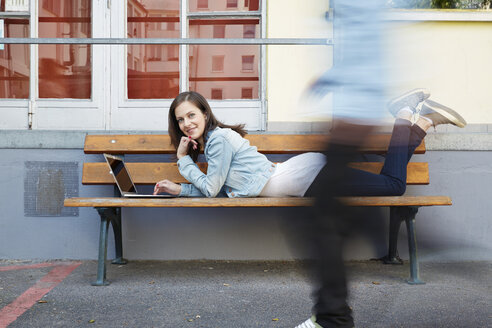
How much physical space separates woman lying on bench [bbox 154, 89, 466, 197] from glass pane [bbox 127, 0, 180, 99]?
1315mm

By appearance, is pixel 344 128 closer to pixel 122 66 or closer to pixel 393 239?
pixel 393 239

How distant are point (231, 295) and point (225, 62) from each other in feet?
7.99

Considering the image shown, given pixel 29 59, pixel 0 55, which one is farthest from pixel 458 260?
pixel 0 55

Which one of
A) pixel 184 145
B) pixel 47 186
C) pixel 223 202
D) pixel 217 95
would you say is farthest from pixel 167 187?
pixel 217 95

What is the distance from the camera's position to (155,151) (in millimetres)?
3922

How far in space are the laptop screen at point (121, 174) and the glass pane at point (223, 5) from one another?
1831 mm

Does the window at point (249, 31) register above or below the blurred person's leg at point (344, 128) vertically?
above

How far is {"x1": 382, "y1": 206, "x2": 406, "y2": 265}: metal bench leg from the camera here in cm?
388

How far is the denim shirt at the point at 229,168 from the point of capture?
3312 millimetres

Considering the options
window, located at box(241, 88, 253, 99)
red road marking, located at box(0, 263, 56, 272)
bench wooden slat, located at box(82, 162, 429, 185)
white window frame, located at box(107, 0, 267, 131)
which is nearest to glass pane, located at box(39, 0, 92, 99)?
white window frame, located at box(107, 0, 267, 131)

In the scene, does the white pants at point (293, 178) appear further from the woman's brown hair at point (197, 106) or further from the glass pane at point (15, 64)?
the glass pane at point (15, 64)

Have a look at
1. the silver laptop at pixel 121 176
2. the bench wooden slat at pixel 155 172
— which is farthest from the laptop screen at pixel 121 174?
the bench wooden slat at pixel 155 172

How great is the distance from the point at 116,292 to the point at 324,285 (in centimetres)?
182

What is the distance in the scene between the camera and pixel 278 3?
15.1ft
